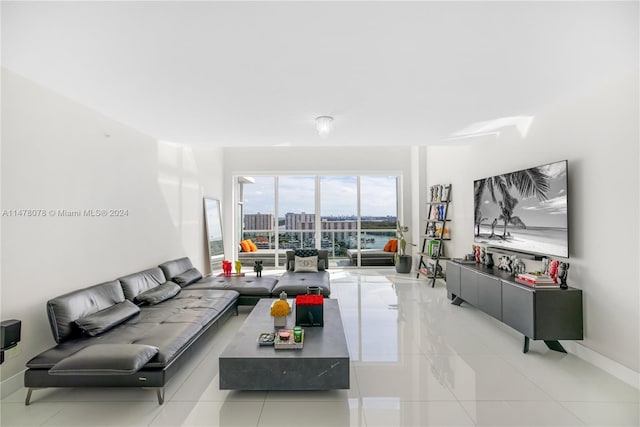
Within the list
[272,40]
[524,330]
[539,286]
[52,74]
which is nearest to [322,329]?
[524,330]

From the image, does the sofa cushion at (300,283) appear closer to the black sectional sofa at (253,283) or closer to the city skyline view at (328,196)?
the black sectional sofa at (253,283)

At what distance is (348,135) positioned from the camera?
4.36 meters

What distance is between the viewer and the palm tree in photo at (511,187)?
333cm

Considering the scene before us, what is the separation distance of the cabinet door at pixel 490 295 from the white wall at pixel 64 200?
4.48m

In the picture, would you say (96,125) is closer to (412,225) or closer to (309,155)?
(309,155)

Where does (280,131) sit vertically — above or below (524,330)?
above

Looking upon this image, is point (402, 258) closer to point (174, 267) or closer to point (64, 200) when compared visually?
point (174, 267)

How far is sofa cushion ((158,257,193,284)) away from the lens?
433 cm

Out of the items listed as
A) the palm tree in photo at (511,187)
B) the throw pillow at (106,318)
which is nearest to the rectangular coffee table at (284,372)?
the throw pillow at (106,318)

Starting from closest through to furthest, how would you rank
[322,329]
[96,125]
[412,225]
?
[322,329] → [96,125] → [412,225]

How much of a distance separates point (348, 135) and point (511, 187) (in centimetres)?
223

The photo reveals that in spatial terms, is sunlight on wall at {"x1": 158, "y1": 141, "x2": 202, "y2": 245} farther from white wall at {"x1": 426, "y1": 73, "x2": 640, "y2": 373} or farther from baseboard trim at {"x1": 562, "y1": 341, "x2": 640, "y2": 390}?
baseboard trim at {"x1": 562, "y1": 341, "x2": 640, "y2": 390}

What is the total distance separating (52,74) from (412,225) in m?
6.91

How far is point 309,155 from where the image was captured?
7.56m
